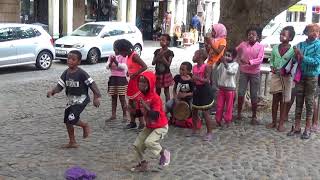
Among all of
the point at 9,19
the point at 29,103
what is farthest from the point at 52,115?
the point at 9,19

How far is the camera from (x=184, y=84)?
775cm

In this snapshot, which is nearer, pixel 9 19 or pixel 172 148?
pixel 172 148

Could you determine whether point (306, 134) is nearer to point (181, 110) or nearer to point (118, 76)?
point (181, 110)

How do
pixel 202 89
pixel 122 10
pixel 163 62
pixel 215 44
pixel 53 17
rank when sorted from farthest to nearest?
pixel 122 10 → pixel 53 17 → pixel 163 62 → pixel 215 44 → pixel 202 89

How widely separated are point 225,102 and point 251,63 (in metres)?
0.77

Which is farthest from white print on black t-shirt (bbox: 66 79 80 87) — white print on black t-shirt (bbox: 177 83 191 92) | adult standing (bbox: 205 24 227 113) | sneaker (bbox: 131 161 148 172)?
adult standing (bbox: 205 24 227 113)

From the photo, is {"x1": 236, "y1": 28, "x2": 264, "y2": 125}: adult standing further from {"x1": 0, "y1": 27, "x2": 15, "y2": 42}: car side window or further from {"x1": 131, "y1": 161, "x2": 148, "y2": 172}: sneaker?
{"x1": 0, "y1": 27, "x2": 15, "y2": 42}: car side window

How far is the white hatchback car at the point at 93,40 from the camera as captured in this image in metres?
18.8

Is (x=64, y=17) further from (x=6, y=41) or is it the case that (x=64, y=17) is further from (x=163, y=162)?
(x=163, y=162)

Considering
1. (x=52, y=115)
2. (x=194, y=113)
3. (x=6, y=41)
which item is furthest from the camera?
(x=6, y=41)

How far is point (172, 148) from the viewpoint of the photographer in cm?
722

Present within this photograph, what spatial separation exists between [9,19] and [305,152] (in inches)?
778

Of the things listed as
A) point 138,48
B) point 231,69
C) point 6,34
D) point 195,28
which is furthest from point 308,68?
point 195,28

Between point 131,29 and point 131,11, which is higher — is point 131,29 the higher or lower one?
the lower one
